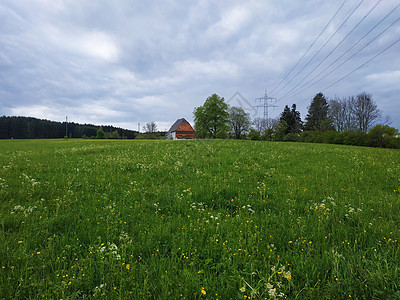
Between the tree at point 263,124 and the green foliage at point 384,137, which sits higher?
the tree at point 263,124

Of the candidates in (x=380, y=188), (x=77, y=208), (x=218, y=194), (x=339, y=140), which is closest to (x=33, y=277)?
(x=77, y=208)

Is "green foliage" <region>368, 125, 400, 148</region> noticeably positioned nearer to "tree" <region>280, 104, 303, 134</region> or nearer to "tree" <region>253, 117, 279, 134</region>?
"tree" <region>280, 104, 303, 134</region>

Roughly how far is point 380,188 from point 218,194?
221 inches

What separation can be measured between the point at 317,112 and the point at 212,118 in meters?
38.4

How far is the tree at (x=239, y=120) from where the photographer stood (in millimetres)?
84500

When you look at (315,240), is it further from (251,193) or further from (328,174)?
(328,174)

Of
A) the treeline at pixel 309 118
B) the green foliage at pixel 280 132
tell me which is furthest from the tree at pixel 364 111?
the green foliage at pixel 280 132

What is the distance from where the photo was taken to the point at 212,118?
68.2 metres

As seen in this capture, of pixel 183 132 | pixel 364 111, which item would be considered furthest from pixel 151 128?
pixel 364 111

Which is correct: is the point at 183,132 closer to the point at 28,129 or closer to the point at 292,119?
the point at 292,119

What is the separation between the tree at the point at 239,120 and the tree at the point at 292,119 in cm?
1837

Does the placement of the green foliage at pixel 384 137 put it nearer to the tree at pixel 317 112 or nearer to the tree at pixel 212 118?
the tree at pixel 317 112

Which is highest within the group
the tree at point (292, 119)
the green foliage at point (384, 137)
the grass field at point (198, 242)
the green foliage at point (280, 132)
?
the tree at point (292, 119)

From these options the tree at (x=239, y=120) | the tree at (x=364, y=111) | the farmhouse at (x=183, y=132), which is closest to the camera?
the tree at (x=364, y=111)
